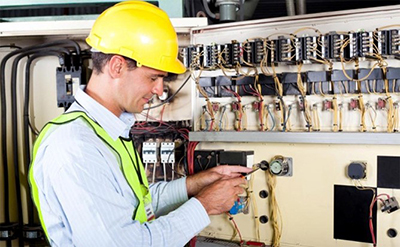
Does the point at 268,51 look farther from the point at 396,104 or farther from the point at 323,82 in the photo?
the point at 396,104

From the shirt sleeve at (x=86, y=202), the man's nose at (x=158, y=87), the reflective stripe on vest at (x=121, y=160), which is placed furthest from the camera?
the man's nose at (x=158, y=87)

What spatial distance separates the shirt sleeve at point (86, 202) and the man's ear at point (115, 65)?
0.79 ft

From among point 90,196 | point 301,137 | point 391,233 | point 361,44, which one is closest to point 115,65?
point 90,196

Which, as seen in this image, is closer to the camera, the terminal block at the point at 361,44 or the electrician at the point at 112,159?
the electrician at the point at 112,159

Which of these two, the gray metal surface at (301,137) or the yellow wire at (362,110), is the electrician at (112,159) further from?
the yellow wire at (362,110)

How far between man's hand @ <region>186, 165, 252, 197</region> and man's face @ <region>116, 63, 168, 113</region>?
484mm

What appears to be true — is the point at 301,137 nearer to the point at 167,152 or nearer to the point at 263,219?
the point at 263,219

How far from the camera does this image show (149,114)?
2.47 m

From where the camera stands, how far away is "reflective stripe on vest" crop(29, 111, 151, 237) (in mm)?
1440

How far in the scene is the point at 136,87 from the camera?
1521 mm

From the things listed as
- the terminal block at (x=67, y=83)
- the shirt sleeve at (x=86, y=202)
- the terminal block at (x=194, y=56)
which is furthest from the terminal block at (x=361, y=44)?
the terminal block at (x=67, y=83)

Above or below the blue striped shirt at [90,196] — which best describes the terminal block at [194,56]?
above

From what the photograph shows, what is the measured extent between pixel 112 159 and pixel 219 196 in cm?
41

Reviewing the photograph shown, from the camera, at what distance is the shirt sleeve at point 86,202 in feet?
4.22
